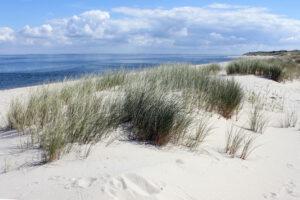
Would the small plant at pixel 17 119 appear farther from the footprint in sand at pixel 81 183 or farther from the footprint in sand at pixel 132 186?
the footprint in sand at pixel 132 186

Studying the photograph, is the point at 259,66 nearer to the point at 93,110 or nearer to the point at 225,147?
the point at 225,147

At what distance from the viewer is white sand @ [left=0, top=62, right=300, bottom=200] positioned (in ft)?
7.45

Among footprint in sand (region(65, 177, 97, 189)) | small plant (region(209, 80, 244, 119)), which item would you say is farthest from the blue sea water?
footprint in sand (region(65, 177, 97, 189))

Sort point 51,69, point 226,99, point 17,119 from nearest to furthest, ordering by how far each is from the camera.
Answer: point 17,119 < point 226,99 < point 51,69

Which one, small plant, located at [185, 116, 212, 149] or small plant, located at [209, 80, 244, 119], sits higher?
small plant, located at [209, 80, 244, 119]

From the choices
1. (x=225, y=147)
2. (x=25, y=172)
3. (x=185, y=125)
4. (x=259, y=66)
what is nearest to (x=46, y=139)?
(x=25, y=172)

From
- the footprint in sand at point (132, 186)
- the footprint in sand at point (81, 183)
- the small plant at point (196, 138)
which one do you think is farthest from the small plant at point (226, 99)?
the footprint in sand at point (81, 183)

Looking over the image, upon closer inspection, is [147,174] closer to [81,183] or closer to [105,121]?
[81,183]

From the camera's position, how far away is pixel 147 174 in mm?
2605

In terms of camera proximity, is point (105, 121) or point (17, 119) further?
point (17, 119)

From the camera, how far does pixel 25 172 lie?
2580 mm

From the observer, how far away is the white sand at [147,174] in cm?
227

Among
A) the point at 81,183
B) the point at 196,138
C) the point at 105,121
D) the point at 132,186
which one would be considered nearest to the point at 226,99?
the point at 196,138

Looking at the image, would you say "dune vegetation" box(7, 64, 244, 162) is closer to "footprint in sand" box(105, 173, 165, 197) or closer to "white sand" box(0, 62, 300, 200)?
"white sand" box(0, 62, 300, 200)
